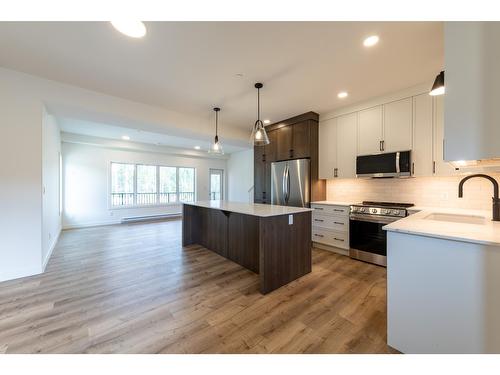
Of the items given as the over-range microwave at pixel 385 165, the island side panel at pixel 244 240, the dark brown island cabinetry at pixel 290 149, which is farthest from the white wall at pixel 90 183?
the over-range microwave at pixel 385 165

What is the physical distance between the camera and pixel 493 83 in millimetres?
1198

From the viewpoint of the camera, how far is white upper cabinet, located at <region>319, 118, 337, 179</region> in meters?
3.77

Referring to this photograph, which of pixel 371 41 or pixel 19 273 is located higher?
pixel 371 41

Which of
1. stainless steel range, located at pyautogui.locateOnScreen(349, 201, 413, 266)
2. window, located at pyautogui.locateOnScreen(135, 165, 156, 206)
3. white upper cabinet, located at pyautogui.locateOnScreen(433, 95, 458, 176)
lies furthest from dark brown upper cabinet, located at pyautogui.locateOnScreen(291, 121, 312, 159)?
window, located at pyautogui.locateOnScreen(135, 165, 156, 206)

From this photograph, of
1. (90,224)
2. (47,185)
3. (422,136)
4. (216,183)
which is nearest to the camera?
(422,136)

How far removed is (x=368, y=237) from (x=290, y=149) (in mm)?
2154

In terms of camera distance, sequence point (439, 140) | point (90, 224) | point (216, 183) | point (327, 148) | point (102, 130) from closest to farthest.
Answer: point (439, 140), point (327, 148), point (102, 130), point (90, 224), point (216, 183)

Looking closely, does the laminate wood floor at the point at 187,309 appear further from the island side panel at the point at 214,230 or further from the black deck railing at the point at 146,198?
the black deck railing at the point at 146,198

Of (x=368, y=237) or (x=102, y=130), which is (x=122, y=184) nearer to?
(x=102, y=130)

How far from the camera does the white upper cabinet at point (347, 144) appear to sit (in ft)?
11.5

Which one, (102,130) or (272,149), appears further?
(102,130)

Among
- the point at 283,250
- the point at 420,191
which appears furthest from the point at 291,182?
the point at 420,191

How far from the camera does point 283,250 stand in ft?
A: 8.00
